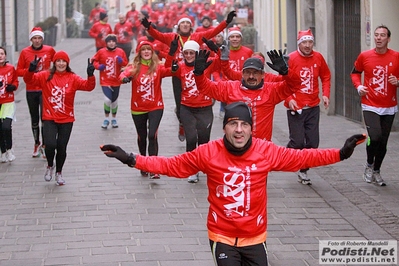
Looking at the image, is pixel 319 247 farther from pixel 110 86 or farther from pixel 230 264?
pixel 110 86

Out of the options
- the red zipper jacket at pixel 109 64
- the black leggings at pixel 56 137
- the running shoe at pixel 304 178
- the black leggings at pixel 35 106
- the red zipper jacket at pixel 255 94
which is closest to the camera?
the red zipper jacket at pixel 255 94

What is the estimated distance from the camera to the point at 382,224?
8953 mm

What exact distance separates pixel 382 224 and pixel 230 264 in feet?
12.2

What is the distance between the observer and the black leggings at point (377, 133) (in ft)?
34.8

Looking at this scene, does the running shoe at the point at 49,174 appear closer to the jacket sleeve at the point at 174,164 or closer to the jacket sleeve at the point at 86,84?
the jacket sleeve at the point at 86,84

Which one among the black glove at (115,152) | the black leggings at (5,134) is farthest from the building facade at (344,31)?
the black glove at (115,152)

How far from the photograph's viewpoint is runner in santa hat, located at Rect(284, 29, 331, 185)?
10.8 metres

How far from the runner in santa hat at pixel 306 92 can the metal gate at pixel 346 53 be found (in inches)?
210

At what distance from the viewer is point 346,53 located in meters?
16.8

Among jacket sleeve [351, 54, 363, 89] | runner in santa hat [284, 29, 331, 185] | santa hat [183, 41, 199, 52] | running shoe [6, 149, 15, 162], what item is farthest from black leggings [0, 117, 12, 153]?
jacket sleeve [351, 54, 363, 89]

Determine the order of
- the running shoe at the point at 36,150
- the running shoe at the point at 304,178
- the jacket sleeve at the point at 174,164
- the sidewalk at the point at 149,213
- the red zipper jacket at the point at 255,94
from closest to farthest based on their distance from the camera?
the jacket sleeve at the point at 174,164
the sidewalk at the point at 149,213
the red zipper jacket at the point at 255,94
the running shoe at the point at 304,178
the running shoe at the point at 36,150

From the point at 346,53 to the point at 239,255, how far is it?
11582 mm

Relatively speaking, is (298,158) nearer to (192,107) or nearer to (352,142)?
(352,142)

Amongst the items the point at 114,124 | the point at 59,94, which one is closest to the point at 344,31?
the point at 114,124
